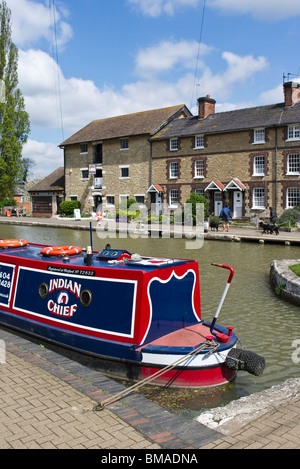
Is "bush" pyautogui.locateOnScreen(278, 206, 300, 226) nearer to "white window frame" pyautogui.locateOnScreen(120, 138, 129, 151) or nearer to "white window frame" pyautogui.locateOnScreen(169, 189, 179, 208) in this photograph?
"white window frame" pyautogui.locateOnScreen(169, 189, 179, 208)

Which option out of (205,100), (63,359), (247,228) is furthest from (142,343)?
(205,100)

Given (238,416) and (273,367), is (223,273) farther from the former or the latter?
(238,416)

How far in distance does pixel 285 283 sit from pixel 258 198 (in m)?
20.7

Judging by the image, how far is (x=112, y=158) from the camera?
4047 cm

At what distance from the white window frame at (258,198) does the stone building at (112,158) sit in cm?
978

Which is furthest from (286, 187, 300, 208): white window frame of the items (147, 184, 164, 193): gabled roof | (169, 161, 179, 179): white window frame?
(147, 184, 164, 193): gabled roof

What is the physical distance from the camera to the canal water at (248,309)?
639 cm

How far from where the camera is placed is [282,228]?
2666 cm

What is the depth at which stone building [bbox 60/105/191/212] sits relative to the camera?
38125mm

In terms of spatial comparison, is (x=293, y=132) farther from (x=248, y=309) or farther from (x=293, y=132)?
(x=248, y=309)

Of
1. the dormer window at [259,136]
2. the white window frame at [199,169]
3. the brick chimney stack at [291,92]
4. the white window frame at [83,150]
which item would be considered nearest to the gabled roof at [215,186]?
the white window frame at [199,169]

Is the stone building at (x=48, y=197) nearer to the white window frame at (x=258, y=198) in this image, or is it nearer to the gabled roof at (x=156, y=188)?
the gabled roof at (x=156, y=188)

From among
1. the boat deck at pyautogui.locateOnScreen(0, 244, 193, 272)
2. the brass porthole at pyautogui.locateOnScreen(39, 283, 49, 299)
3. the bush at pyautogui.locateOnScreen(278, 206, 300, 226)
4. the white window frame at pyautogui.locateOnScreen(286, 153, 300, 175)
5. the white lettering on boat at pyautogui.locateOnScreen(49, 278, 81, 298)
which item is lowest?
the brass porthole at pyautogui.locateOnScreen(39, 283, 49, 299)

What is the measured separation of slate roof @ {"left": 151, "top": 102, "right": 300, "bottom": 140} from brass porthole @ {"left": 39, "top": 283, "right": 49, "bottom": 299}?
2519 cm
